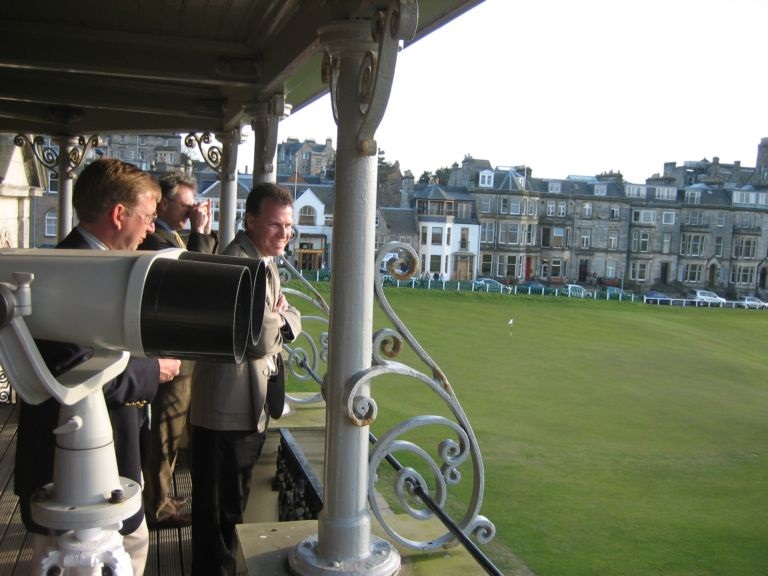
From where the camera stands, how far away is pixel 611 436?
1902 centimetres

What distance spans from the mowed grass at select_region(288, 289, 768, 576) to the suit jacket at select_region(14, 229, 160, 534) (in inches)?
358

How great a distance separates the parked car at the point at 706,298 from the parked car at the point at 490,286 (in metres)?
12.6

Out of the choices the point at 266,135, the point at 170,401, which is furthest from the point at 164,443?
the point at 266,135

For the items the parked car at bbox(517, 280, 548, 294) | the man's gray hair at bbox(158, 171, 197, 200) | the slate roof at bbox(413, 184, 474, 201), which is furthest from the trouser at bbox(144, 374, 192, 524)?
the slate roof at bbox(413, 184, 474, 201)

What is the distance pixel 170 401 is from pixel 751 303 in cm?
5308

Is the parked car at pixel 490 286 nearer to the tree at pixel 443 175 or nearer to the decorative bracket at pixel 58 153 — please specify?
the tree at pixel 443 175

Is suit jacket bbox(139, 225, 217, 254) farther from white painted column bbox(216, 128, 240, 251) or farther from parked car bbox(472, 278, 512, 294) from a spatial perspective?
parked car bbox(472, 278, 512, 294)

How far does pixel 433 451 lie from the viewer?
15812mm

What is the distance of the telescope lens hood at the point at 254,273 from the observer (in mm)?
1230

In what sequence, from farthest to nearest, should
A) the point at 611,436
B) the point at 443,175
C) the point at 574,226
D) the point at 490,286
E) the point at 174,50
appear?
1. the point at 443,175
2. the point at 574,226
3. the point at 490,286
4. the point at 611,436
5. the point at 174,50

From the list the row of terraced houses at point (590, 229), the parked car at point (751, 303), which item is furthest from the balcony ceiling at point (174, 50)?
the parked car at point (751, 303)

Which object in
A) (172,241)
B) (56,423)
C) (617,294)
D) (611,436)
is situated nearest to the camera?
(56,423)

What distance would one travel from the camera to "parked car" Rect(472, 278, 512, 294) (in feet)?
159

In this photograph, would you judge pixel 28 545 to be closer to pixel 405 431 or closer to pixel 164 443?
pixel 164 443
